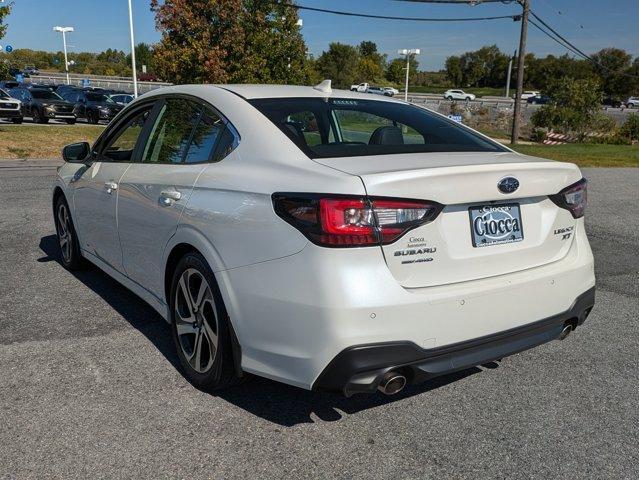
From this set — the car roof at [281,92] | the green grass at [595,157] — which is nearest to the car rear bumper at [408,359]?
the car roof at [281,92]

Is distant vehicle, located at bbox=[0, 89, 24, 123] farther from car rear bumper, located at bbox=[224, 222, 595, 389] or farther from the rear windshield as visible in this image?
car rear bumper, located at bbox=[224, 222, 595, 389]

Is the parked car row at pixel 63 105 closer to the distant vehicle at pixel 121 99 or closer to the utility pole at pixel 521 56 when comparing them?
the distant vehicle at pixel 121 99

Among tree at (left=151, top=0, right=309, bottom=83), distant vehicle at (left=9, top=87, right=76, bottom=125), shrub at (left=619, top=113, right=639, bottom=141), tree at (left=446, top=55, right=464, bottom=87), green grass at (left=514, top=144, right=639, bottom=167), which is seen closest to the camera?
green grass at (left=514, top=144, right=639, bottom=167)

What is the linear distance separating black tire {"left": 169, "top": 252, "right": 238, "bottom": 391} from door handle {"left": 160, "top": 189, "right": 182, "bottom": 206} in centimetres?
35

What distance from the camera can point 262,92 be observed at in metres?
3.68

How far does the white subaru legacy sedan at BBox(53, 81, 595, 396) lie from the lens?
2.53 metres

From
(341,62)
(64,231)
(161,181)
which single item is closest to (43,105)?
(64,231)

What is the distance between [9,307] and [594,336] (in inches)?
173

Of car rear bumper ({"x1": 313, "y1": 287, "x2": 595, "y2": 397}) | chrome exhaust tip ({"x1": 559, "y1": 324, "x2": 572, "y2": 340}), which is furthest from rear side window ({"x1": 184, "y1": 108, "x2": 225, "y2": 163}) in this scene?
chrome exhaust tip ({"x1": 559, "y1": 324, "x2": 572, "y2": 340})

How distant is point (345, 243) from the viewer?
8.21ft

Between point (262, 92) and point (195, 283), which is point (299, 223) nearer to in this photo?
point (195, 283)

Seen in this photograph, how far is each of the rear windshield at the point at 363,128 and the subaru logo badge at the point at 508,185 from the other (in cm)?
43

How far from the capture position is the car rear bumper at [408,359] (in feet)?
8.29

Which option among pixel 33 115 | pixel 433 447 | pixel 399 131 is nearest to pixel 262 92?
pixel 399 131
